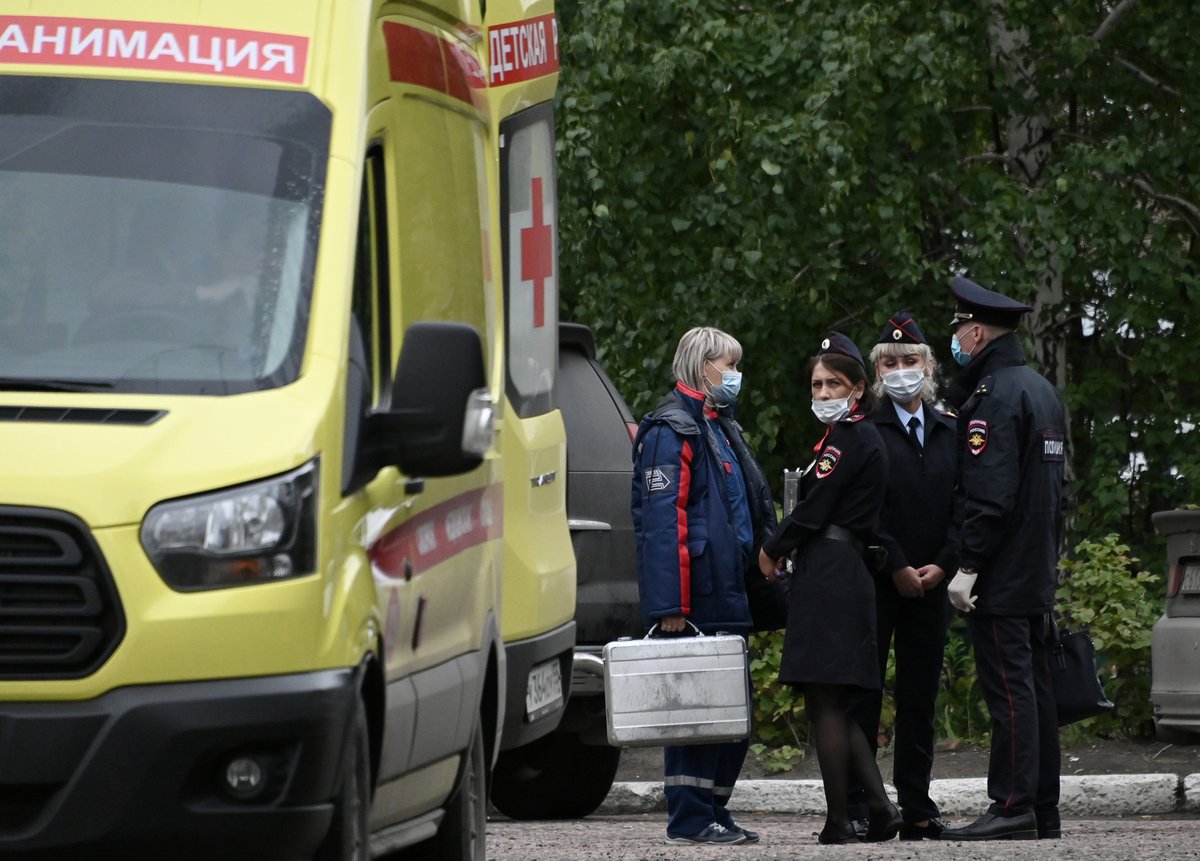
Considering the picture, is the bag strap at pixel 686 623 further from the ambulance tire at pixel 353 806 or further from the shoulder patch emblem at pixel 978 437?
the ambulance tire at pixel 353 806

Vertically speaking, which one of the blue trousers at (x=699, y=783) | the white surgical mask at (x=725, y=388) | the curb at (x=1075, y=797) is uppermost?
the white surgical mask at (x=725, y=388)

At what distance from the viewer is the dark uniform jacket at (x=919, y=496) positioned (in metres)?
9.56

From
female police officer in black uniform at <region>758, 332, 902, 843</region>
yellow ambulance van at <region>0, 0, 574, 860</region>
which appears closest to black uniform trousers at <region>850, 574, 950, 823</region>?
female police officer in black uniform at <region>758, 332, 902, 843</region>

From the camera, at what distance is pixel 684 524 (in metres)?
9.16

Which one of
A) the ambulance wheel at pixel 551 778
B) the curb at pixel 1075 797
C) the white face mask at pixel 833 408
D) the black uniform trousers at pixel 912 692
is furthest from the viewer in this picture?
the curb at pixel 1075 797

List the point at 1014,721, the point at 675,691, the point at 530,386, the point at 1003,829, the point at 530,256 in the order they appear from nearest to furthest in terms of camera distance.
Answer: the point at 530,386
the point at 530,256
the point at 675,691
the point at 1003,829
the point at 1014,721

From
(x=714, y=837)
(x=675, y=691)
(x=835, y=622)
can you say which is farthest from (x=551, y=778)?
(x=835, y=622)

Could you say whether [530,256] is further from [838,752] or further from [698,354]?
[838,752]

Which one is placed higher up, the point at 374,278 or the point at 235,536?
the point at 374,278

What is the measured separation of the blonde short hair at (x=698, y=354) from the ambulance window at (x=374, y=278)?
3.63 metres

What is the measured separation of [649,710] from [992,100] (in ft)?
30.4

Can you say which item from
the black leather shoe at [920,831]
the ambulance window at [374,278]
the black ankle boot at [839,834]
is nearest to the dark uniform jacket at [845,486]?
the black ankle boot at [839,834]

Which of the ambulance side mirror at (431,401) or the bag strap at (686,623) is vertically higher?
the ambulance side mirror at (431,401)

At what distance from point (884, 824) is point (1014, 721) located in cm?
60
